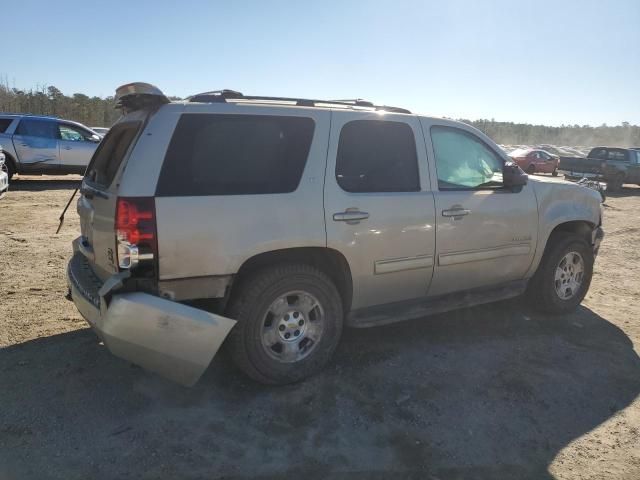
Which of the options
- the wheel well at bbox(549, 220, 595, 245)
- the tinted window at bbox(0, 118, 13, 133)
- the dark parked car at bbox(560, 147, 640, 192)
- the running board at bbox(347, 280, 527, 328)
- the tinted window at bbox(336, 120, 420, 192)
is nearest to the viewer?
the tinted window at bbox(336, 120, 420, 192)

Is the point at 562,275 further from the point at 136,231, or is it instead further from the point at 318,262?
the point at 136,231

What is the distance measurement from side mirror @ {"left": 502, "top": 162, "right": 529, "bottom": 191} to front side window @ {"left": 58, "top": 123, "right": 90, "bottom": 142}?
1330cm

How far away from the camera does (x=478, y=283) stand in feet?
14.9

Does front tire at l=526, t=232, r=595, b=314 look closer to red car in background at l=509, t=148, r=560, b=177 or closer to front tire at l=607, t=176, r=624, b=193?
front tire at l=607, t=176, r=624, b=193

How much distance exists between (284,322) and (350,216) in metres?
0.89

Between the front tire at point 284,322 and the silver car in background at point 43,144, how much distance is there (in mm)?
12619

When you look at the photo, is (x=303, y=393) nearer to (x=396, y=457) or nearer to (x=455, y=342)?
(x=396, y=457)

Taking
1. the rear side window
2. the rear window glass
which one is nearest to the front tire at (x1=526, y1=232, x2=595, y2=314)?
the rear side window

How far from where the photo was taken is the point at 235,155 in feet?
10.7

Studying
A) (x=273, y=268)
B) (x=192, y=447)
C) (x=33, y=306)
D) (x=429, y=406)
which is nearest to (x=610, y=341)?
(x=429, y=406)

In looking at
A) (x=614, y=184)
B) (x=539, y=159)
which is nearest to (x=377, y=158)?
(x=614, y=184)

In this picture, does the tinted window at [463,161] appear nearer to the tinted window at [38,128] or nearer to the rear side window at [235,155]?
the rear side window at [235,155]

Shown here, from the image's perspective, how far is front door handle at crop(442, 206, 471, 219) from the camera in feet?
13.3

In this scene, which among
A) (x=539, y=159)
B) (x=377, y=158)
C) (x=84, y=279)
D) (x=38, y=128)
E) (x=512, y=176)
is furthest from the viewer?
(x=539, y=159)
